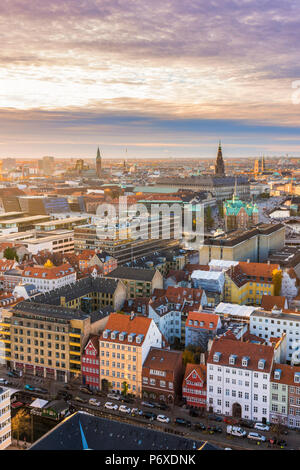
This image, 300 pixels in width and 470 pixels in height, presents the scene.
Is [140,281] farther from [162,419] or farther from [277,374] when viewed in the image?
[277,374]

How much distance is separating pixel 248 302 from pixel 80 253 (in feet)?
90.3

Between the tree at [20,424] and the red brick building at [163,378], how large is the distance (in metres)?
8.91

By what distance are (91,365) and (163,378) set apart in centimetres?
622

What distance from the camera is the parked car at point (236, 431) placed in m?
31.7

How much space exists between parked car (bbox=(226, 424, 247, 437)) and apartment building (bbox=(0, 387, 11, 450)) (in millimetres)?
14084

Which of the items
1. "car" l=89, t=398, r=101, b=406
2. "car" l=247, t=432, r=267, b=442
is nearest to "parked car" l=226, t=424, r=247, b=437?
"car" l=247, t=432, r=267, b=442

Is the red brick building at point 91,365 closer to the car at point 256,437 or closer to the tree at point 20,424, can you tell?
the tree at point 20,424

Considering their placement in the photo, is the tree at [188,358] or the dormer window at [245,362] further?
the tree at [188,358]

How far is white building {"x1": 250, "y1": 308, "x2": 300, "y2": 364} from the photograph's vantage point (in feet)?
138

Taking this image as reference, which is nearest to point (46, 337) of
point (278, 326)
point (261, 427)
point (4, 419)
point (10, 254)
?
point (4, 419)

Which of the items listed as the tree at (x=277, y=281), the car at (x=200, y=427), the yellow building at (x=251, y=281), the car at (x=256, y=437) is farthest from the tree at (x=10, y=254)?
the car at (x=256, y=437)

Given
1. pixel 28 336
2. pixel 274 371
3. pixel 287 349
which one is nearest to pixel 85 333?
pixel 28 336

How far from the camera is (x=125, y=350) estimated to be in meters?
37.8
